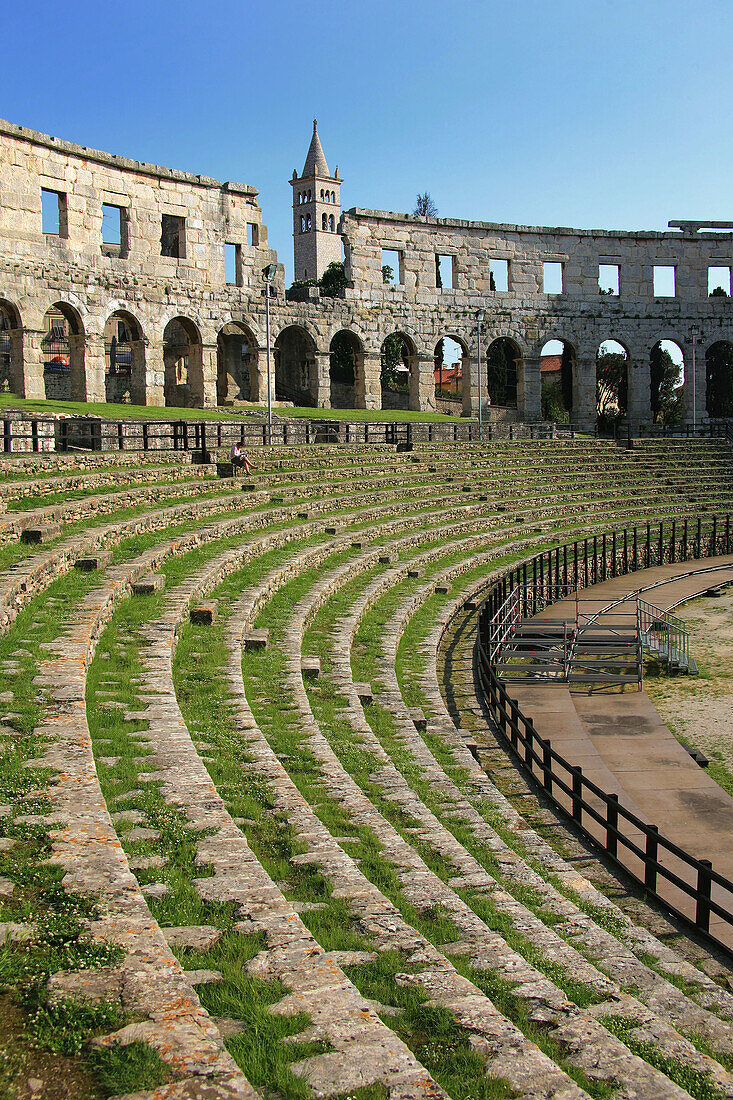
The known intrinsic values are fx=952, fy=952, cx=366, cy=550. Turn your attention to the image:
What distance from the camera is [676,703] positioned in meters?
15.3

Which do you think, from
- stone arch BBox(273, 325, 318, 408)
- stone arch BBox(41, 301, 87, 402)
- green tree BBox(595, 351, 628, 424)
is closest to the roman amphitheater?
stone arch BBox(41, 301, 87, 402)

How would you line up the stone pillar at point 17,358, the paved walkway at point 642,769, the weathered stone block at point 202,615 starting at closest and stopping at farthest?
the paved walkway at point 642,769, the weathered stone block at point 202,615, the stone pillar at point 17,358

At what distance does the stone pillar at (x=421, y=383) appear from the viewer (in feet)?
141

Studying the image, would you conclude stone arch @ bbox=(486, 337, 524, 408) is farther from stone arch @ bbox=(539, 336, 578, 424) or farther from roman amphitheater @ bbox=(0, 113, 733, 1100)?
roman amphitheater @ bbox=(0, 113, 733, 1100)

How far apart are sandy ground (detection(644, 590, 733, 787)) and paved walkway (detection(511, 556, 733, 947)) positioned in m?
0.37

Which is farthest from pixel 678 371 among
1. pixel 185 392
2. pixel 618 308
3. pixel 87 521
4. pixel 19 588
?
pixel 19 588

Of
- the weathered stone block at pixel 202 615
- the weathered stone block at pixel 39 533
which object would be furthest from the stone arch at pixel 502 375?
the weathered stone block at pixel 202 615

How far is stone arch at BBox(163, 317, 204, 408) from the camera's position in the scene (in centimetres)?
3556

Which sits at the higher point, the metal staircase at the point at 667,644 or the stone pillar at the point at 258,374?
the stone pillar at the point at 258,374

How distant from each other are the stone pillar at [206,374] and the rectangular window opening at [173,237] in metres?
3.52

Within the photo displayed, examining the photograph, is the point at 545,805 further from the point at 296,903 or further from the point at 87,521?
the point at 87,521

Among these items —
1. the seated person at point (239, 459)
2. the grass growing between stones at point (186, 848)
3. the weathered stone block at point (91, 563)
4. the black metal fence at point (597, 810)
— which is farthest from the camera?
the seated person at point (239, 459)

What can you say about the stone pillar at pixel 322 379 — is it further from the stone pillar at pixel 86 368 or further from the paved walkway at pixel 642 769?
the paved walkway at pixel 642 769

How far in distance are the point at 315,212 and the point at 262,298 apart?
2457 inches
